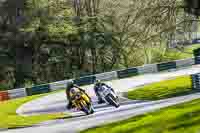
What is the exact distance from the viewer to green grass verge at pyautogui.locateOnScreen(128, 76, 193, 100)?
27938mm

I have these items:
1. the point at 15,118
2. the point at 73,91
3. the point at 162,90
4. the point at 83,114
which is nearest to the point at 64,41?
the point at 162,90

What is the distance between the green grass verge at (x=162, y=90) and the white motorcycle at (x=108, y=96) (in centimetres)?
247

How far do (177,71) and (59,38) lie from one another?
47.6 ft

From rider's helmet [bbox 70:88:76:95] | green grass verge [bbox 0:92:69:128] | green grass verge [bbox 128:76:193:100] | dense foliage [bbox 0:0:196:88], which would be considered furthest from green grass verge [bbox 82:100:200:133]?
dense foliage [bbox 0:0:196:88]

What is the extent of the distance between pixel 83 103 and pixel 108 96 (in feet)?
6.44

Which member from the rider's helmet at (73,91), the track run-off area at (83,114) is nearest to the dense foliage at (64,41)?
the track run-off area at (83,114)

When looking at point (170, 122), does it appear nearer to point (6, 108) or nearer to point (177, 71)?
point (6, 108)

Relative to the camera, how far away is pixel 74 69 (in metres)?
50.9

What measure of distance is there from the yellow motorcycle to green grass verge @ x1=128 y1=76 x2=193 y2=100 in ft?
14.1

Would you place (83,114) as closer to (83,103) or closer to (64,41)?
(83,103)

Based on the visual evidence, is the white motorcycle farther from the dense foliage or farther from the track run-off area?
the dense foliage

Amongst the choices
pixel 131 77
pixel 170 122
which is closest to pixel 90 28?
pixel 131 77

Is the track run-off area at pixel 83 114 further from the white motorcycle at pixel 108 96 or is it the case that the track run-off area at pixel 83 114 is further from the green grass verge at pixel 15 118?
the green grass verge at pixel 15 118

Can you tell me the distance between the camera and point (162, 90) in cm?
2988
